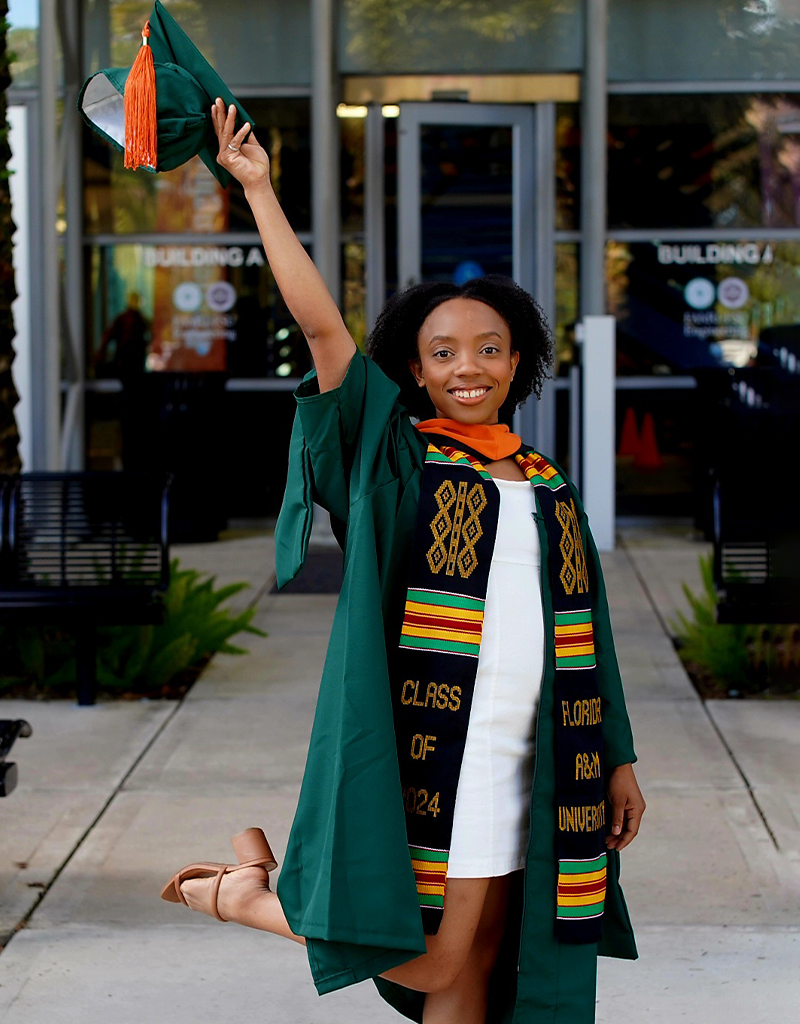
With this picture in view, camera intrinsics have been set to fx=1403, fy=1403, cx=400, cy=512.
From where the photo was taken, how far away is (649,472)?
36.0ft

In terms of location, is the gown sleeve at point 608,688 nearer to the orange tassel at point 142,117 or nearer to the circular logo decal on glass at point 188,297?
the orange tassel at point 142,117

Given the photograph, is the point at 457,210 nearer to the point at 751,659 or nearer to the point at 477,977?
the point at 751,659

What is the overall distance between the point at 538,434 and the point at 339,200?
8.01ft

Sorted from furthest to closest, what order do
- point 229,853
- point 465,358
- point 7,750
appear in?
point 229,853, point 7,750, point 465,358

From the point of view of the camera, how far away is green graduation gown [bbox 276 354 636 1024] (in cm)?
230

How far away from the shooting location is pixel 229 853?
424 cm

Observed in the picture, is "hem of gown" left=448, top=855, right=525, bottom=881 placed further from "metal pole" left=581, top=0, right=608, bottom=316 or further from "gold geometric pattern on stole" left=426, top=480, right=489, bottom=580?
"metal pole" left=581, top=0, right=608, bottom=316

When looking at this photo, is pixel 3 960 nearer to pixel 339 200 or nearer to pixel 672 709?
pixel 672 709

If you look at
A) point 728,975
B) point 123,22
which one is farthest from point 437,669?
point 123,22

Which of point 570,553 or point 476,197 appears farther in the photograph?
point 476,197

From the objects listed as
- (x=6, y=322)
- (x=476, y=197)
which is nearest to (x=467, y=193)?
(x=476, y=197)

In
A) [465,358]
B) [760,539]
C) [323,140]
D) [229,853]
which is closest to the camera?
[465,358]

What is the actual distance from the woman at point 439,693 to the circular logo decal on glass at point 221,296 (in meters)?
8.75

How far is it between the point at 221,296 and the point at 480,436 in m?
8.84
